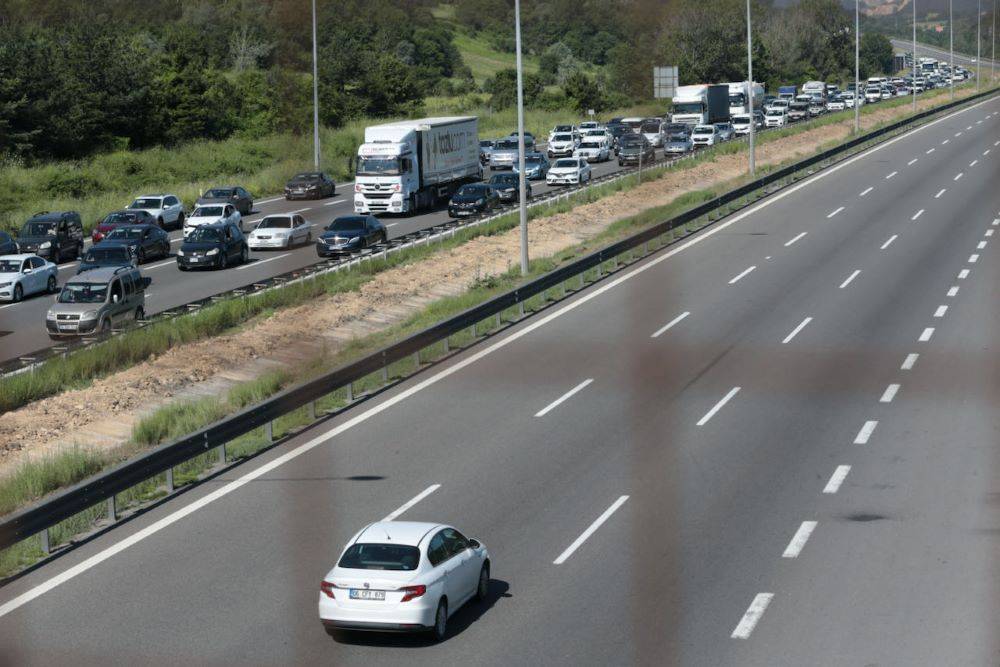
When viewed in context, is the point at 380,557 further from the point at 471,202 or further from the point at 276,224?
the point at 471,202

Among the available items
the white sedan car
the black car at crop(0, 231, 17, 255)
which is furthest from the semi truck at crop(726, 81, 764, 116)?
the white sedan car

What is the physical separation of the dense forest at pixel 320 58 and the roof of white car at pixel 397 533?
6423 cm

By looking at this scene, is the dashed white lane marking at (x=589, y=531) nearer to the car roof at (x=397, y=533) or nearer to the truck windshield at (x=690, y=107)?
the car roof at (x=397, y=533)

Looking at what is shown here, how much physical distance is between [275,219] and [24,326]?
16.3 m

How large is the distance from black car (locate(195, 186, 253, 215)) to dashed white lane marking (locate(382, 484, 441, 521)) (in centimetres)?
4383

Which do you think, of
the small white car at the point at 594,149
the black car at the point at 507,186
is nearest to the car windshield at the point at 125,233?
the black car at the point at 507,186

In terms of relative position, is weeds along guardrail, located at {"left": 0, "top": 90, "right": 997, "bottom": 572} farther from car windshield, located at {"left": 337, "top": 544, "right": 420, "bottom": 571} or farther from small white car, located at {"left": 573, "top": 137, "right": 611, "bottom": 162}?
small white car, located at {"left": 573, "top": 137, "right": 611, "bottom": 162}

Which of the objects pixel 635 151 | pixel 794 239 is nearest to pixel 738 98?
pixel 635 151

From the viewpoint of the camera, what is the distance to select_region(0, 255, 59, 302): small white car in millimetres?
42375

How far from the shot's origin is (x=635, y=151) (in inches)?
3125

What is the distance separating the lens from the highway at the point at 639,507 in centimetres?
1493

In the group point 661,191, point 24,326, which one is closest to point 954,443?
point 24,326

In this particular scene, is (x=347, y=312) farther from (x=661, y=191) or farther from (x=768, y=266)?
(x=661, y=191)

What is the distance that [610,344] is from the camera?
30641 millimetres
